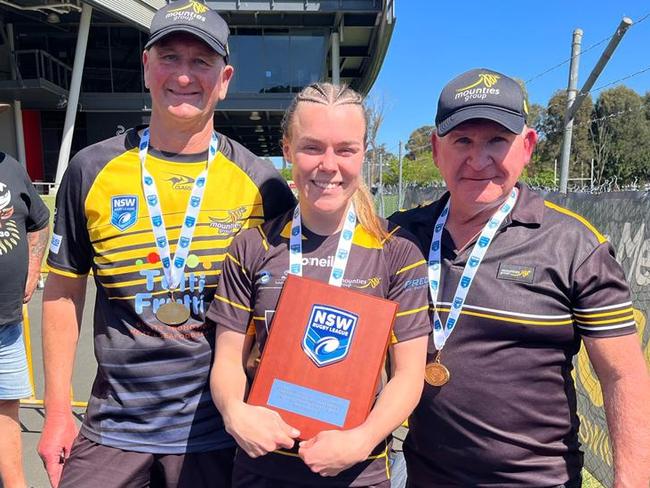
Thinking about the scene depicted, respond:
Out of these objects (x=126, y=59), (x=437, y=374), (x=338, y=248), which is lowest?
(x=437, y=374)

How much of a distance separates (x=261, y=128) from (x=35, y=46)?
36.9 ft

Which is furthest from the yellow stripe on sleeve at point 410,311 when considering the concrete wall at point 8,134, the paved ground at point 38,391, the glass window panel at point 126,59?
the concrete wall at point 8,134

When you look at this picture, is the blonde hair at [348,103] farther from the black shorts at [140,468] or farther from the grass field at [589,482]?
the grass field at [589,482]

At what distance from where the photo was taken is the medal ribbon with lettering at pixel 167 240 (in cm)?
206

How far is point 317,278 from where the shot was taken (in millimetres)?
1898

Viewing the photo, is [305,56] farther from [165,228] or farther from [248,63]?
[165,228]

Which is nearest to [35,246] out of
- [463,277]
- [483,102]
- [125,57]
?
[463,277]

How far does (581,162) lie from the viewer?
55.1 m

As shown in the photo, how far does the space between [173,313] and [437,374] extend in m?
1.04

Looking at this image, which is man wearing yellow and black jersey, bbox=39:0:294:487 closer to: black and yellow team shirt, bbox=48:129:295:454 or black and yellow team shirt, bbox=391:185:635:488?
black and yellow team shirt, bbox=48:129:295:454

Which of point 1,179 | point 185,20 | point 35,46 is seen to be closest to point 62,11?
point 35,46

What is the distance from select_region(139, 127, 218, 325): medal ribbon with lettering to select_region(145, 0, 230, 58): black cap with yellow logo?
0.50 metres

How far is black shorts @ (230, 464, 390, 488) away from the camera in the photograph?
1.80m

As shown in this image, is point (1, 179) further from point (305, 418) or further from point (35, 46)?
point (35, 46)
